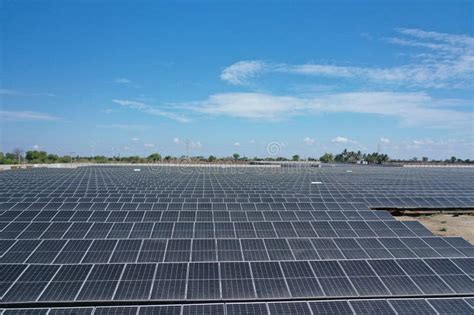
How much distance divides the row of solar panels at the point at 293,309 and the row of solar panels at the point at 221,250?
2.97m

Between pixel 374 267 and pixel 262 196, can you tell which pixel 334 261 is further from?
pixel 262 196

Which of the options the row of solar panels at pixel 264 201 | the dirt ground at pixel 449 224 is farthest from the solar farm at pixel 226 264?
the dirt ground at pixel 449 224

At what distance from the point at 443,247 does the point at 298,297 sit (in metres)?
7.86

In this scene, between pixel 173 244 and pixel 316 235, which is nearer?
pixel 173 244

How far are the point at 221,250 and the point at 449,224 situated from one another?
2117 centimetres

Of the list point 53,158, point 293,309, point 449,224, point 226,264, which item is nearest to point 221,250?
point 226,264

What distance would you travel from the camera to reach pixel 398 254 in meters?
13.9

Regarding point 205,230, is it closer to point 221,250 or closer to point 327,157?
point 221,250

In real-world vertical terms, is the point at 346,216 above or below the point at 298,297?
above

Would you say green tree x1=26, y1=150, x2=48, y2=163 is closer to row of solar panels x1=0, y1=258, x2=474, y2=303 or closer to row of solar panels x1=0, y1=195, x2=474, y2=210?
row of solar panels x1=0, y1=195, x2=474, y2=210

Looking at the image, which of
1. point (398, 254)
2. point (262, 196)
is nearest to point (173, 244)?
point (398, 254)

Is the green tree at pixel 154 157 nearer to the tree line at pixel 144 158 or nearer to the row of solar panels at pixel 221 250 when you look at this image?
the tree line at pixel 144 158

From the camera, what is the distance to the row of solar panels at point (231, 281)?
10.6 meters

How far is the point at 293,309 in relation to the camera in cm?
1000
